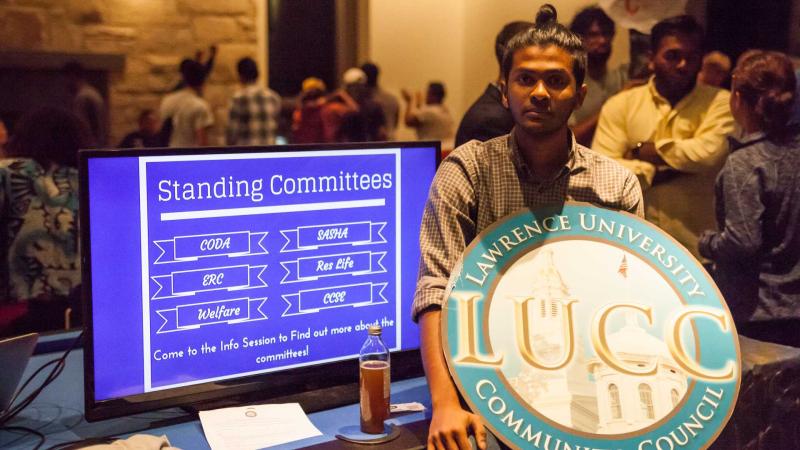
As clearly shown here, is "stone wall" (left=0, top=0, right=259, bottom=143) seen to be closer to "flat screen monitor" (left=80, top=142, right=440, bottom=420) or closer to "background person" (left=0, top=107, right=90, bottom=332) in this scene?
"background person" (left=0, top=107, right=90, bottom=332)

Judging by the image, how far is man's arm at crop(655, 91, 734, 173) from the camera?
11.0 ft

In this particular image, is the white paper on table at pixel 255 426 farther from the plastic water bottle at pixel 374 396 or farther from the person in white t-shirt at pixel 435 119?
the person in white t-shirt at pixel 435 119

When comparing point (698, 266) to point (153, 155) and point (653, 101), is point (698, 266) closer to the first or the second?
point (153, 155)

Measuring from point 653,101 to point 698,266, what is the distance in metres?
1.87

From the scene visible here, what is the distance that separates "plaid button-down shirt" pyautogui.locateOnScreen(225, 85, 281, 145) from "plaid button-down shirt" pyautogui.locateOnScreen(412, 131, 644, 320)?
4.55 meters

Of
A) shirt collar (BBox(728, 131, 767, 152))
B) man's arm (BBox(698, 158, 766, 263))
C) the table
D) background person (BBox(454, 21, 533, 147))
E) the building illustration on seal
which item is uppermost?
background person (BBox(454, 21, 533, 147))

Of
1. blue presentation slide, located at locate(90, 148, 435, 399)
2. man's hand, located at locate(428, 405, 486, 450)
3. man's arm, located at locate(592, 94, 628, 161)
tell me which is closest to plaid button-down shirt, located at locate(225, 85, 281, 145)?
man's arm, located at locate(592, 94, 628, 161)


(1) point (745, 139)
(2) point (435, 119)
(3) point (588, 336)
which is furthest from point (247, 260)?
(2) point (435, 119)

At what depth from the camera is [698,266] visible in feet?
5.94

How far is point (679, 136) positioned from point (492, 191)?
1882 millimetres

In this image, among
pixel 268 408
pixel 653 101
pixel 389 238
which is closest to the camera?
pixel 268 408

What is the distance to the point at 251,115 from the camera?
6.27m

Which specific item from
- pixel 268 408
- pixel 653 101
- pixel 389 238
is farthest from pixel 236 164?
pixel 653 101

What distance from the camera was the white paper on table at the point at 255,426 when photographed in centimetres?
175
